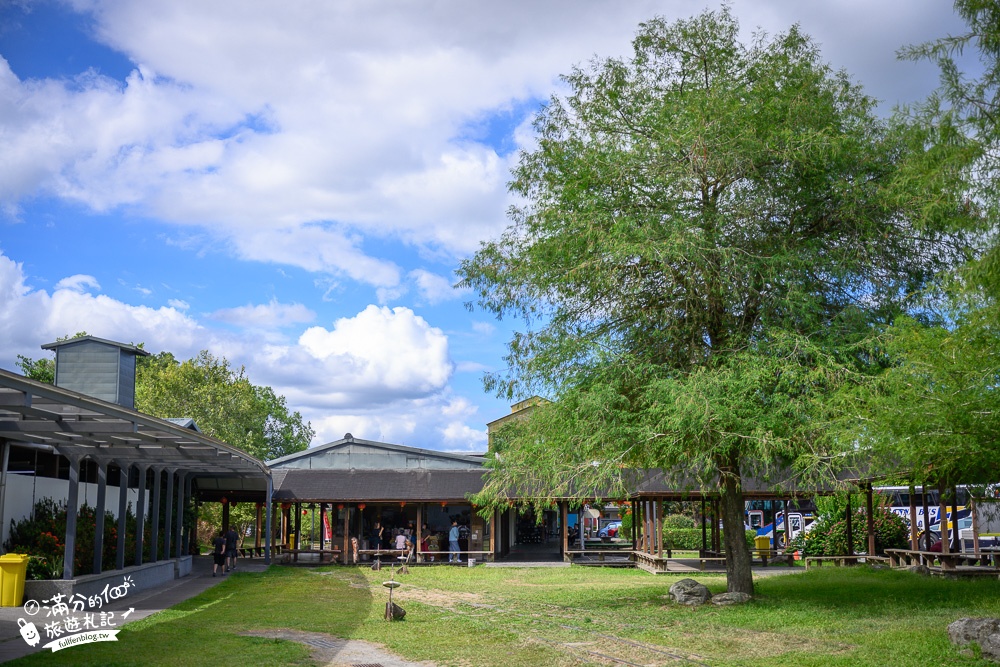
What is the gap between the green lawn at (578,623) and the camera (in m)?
12.1

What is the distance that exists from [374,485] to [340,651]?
2213 cm

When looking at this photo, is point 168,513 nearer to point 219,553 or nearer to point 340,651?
point 219,553

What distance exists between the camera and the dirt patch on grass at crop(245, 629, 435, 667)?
11.7 metres

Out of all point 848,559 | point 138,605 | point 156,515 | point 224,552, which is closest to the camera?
point 138,605

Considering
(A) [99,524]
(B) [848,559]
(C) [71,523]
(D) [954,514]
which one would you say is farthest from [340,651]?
(B) [848,559]

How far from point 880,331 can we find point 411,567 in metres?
19.6

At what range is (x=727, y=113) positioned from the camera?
17688 mm

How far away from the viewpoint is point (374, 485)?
113 feet

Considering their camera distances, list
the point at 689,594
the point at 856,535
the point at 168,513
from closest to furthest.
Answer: the point at 689,594 < the point at 168,513 < the point at 856,535

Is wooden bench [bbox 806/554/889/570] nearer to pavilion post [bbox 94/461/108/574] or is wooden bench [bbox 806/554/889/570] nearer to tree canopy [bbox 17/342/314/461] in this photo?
pavilion post [bbox 94/461/108/574]

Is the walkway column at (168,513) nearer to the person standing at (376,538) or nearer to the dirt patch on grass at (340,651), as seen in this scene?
the person standing at (376,538)

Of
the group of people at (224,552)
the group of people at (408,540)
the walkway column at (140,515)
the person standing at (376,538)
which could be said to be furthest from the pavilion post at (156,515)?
the person standing at (376,538)

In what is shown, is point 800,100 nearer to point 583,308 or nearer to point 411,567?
point 583,308

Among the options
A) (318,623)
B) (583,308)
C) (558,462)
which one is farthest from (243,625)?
(583,308)
